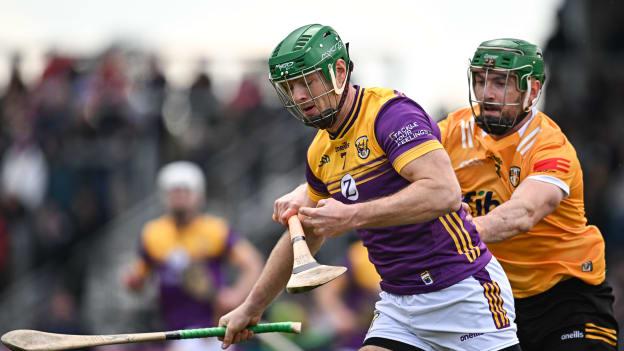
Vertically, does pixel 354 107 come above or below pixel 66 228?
above

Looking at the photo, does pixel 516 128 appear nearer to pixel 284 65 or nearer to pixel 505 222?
pixel 505 222

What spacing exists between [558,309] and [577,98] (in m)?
8.84

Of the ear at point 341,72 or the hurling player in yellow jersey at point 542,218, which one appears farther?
the hurling player in yellow jersey at point 542,218

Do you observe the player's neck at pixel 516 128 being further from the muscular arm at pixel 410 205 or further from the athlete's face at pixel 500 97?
the muscular arm at pixel 410 205

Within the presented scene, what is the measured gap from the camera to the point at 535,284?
20.7 feet

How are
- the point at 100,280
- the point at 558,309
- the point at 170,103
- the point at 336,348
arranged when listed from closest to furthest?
the point at 558,309
the point at 336,348
the point at 100,280
the point at 170,103

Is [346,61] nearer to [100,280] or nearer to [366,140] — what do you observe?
[366,140]

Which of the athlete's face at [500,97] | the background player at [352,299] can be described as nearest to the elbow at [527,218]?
the athlete's face at [500,97]

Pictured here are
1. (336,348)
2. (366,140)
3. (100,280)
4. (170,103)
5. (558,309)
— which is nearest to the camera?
(366,140)

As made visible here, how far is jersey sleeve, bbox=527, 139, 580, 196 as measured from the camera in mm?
6086

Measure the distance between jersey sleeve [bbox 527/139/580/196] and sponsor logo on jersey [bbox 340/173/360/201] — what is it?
39.6 inches

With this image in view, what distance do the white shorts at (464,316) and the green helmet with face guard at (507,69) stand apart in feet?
2.81

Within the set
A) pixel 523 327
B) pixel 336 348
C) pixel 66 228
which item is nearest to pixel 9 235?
pixel 66 228

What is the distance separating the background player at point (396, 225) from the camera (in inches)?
218
